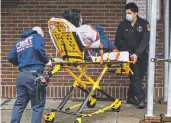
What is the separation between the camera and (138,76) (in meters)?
7.58

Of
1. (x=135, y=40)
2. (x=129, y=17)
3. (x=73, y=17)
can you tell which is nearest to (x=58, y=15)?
(x=129, y=17)

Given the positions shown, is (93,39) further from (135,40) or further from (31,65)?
(135,40)

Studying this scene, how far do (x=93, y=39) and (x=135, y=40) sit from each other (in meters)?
1.45

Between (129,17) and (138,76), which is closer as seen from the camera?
(129,17)

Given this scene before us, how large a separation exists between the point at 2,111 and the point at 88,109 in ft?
4.84

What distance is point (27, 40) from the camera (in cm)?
587

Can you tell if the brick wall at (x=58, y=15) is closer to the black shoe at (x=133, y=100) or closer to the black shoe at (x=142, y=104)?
the black shoe at (x=133, y=100)

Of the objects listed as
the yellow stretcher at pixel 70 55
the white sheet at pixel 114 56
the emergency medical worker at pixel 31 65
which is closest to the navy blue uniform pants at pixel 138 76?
the yellow stretcher at pixel 70 55

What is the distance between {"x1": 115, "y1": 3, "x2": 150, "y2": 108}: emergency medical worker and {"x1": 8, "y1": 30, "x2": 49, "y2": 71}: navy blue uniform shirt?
207 centimetres

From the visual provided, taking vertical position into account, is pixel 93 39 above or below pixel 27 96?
above

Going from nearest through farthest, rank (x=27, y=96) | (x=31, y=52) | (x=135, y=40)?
(x=31, y=52) < (x=27, y=96) < (x=135, y=40)

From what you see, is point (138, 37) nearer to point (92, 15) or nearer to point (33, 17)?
point (92, 15)

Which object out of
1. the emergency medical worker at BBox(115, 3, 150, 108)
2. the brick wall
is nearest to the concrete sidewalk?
the emergency medical worker at BBox(115, 3, 150, 108)

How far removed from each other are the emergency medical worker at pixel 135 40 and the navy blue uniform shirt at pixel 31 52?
2073 millimetres
